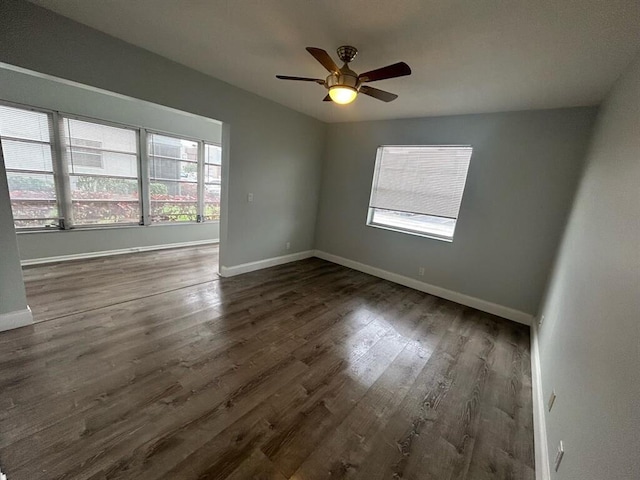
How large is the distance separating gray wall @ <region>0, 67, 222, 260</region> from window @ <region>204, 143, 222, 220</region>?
23cm

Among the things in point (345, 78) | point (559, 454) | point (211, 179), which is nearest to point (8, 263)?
point (345, 78)

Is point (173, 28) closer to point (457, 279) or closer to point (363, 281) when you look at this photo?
point (363, 281)

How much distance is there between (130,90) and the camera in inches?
96.6

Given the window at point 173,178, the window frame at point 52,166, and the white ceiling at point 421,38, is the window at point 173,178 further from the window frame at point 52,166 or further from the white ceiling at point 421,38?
the white ceiling at point 421,38

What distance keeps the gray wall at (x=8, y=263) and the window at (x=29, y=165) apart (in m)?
2.06

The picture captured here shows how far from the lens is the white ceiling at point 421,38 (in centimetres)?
151

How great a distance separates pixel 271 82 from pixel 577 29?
261cm

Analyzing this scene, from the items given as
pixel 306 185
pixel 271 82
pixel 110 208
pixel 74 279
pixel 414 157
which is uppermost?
pixel 271 82

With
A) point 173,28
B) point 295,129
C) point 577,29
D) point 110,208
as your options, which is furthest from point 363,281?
point 110,208

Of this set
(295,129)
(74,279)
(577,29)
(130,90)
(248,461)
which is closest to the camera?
(248,461)

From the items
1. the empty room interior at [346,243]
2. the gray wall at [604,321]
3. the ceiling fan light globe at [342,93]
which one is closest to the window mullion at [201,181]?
the empty room interior at [346,243]

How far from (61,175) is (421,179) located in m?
5.25

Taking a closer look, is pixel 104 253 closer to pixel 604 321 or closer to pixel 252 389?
pixel 252 389

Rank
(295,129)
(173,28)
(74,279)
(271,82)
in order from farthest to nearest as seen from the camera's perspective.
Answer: (295,129), (74,279), (271,82), (173,28)
